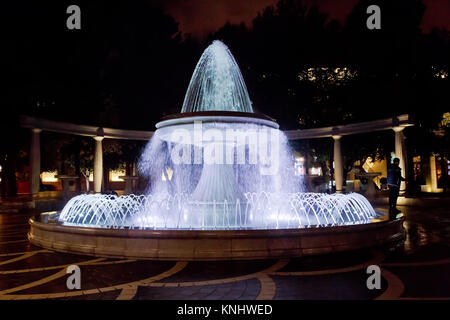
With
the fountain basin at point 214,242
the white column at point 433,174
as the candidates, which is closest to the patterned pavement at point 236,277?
the fountain basin at point 214,242

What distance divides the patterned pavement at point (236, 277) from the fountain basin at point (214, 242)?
228 mm

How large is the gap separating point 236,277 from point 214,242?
1.34 m

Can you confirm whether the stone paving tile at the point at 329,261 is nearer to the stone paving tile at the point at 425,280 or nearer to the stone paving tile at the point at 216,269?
the stone paving tile at the point at 216,269

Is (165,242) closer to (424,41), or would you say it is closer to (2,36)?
(2,36)

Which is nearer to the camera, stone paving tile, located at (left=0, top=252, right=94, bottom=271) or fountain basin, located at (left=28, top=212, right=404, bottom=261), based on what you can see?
stone paving tile, located at (left=0, top=252, right=94, bottom=271)

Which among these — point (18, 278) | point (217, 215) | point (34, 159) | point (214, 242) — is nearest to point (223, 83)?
point (217, 215)

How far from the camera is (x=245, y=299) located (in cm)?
478

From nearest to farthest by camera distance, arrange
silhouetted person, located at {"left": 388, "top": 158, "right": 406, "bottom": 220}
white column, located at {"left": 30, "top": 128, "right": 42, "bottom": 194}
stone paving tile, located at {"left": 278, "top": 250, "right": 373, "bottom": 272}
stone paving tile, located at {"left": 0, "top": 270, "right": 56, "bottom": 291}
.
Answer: stone paving tile, located at {"left": 0, "top": 270, "right": 56, "bottom": 291}, stone paving tile, located at {"left": 278, "top": 250, "right": 373, "bottom": 272}, silhouetted person, located at {"left": 388, "top": 158, "right": 406, "bottom": 220}, white column, located at {"left": 30, "top": 128, "right": 42, "bottom": 194}

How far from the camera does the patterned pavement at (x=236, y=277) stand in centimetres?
498

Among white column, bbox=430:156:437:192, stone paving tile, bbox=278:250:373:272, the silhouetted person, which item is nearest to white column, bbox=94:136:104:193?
the silhouetted person

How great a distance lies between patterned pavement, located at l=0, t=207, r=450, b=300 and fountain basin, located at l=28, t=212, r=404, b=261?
23cm

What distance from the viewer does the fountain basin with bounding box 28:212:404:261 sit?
23.2 ft

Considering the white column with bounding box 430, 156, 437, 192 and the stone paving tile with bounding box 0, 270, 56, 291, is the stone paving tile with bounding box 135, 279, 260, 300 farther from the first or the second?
the white column with bounding box 430, 156, 437, 192

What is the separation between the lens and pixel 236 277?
5.82m
